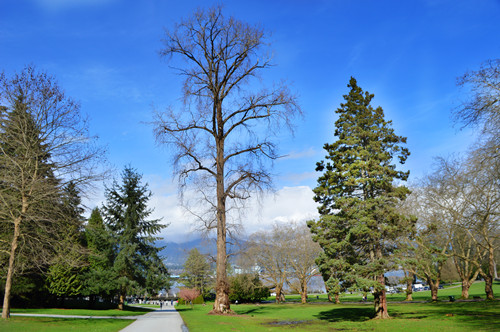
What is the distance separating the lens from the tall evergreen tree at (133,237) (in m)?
35.4

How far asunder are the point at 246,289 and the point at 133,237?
20544mm

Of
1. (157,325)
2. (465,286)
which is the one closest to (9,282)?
(157,325)

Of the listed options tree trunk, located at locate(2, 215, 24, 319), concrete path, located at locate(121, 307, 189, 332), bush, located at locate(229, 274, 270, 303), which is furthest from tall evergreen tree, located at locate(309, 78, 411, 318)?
bush, located at locate(229, 274, 270, 303)

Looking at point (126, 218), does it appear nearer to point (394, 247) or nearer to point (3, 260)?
point (3, 260)

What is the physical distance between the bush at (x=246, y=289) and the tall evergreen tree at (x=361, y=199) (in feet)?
90.4

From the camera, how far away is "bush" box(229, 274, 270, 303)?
50.2 metres

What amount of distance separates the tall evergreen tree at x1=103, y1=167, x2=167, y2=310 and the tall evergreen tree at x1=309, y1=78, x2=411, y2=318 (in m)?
19.4

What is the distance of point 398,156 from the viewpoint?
80.2 feet

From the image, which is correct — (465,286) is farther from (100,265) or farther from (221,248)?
(100,265)

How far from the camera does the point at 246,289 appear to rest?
50375 millimetres

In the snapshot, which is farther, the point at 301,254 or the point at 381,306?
the point at 301,254

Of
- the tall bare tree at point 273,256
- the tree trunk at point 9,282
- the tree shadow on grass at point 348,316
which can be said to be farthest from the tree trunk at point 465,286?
the tree trunk at point 9,282

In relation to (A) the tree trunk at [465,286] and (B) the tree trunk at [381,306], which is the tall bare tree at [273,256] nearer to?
(A) the tree trunk at [465,286]

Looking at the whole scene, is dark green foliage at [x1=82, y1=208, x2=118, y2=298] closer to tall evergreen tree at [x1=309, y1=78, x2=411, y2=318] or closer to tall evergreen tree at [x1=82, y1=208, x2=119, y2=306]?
tall evergreen tree at [x1=82, y1=208, x2=119, y2=306]
